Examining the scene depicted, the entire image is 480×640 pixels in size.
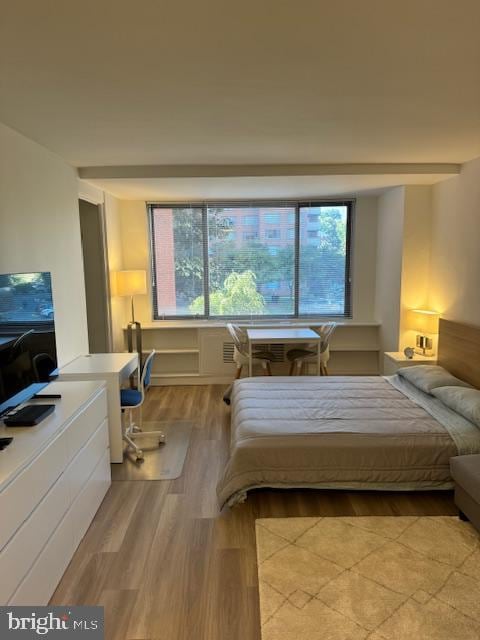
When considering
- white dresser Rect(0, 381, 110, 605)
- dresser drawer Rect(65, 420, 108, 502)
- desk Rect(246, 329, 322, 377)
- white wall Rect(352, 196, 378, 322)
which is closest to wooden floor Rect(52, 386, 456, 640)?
white dresser Rect(0, 381, 110, 605)

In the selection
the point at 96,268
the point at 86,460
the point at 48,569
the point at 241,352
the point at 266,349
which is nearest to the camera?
the point at 48,569

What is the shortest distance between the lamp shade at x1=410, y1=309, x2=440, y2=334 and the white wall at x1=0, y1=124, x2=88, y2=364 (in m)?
3.59

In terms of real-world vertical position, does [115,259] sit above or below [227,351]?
above

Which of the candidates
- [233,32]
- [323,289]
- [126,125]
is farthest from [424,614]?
[323,289]

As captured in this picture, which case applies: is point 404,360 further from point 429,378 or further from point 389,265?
point 389,265

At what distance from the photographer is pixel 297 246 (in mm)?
5691

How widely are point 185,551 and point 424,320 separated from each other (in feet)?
11.5

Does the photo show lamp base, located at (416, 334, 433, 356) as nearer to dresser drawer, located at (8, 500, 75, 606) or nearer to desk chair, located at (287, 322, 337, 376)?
desk chair, located at (287, 322, 337, 376)

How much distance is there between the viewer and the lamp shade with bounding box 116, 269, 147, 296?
4.80m

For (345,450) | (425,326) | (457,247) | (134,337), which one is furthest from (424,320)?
(134,337)

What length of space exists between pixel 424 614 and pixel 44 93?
314 cm

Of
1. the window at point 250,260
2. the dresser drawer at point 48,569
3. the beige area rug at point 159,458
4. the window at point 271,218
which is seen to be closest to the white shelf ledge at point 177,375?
the window at point 250,260

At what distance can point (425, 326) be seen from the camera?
455cm

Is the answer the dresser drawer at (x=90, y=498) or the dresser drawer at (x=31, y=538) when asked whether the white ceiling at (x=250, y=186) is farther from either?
the dresser drawer at (x=31, y=538)
